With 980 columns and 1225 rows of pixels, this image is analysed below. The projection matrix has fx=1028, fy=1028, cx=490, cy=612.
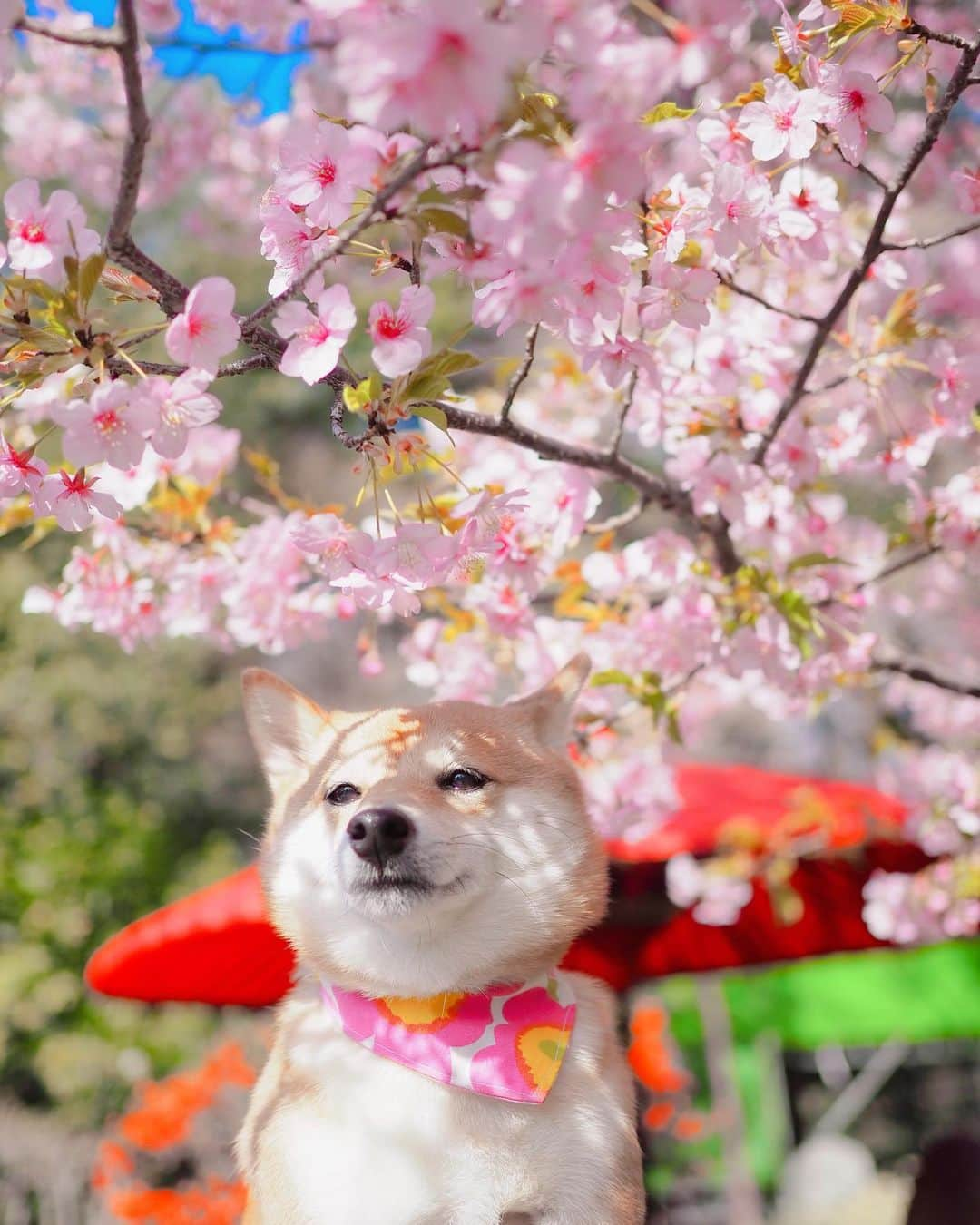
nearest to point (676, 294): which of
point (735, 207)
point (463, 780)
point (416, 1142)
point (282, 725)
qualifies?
point (735, 207)

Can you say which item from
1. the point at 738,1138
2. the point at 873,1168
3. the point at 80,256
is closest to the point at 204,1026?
the point at 738,1138

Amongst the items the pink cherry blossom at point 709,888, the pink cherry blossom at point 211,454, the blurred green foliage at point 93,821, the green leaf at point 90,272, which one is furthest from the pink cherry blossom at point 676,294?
Result: the blurred green foliage at point 93,821

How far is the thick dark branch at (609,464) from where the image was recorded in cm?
166

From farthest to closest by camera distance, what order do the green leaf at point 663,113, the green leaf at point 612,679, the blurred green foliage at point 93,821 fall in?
the blurred green foliage at point 93,821 < the green leaf at point 612,679 < the green leaf at point 663,113

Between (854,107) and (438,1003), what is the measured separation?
159 centimetres

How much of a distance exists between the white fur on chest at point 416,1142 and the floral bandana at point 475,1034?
4 cm

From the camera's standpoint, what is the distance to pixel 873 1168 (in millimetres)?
7227

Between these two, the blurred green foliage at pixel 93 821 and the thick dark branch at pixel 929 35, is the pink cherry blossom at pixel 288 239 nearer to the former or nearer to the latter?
the thick dark branch at pixel 929 35

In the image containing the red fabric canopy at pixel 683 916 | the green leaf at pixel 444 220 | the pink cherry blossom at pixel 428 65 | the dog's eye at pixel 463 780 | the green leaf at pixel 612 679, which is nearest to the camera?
the pink cherry blossom at pixel 428 65

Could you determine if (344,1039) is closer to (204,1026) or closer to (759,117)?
(759,117)

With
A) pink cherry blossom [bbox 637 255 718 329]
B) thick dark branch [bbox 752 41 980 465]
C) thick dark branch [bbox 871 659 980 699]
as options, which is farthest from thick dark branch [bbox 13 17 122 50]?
thick dark branch [bbox 871 659 980 699]

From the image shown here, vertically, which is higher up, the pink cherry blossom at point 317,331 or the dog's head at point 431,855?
the pink cherry blossom at point 317,331

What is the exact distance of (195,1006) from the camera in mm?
8797

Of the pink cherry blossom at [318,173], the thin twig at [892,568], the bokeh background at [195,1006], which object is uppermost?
the pink cherry blossom at [318,173]
